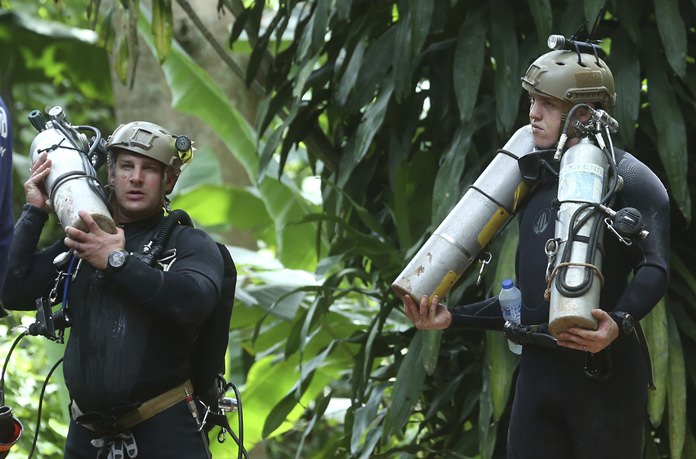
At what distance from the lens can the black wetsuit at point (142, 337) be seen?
3.74m

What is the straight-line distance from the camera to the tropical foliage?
5246mm

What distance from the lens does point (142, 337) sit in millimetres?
3842

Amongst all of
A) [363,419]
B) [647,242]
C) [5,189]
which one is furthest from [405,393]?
[5,189]

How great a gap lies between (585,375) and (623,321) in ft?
1.02

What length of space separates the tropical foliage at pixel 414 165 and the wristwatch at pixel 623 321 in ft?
4.97

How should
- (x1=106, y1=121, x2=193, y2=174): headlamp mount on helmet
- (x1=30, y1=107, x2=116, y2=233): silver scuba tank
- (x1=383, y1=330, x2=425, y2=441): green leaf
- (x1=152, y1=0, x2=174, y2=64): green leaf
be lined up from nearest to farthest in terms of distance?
(x1=30, y1=107, x2=116, y2=233): silver scuba tank → (x1=106, y1=121, x2=193, y2=174): headlamp mount on helmet → (x1=383, y1=330, x2=425, y2=441): green leaf → (x1=152, y1=0, x2=174, y2=64): green leaf

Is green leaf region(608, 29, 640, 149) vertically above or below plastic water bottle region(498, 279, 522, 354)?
above

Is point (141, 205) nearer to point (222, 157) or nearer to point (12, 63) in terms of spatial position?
point (222, 157)

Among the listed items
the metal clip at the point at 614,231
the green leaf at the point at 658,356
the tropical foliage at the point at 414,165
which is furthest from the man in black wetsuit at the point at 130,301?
the green leaf at the point at 658,356

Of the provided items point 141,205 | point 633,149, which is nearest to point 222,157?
point 633,149

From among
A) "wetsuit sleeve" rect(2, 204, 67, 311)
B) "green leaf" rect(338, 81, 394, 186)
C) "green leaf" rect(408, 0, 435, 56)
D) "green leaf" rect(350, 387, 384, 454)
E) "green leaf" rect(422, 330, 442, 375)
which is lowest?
"green leaf" rect(350, 387, 384, 454)

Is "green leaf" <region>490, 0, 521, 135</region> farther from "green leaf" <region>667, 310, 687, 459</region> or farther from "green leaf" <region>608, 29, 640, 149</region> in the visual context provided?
"green leaf" <region>667, 310, 687, 459</region>

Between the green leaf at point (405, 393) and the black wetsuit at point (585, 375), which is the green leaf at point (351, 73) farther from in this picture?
the black wetsuit at point (585, 375)

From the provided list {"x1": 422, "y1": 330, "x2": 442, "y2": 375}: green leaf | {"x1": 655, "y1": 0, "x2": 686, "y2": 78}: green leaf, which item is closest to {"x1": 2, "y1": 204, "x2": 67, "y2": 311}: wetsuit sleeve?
{"x1": 422, "y1": 330, "x2": 442, "y2": 375}: green leaf
